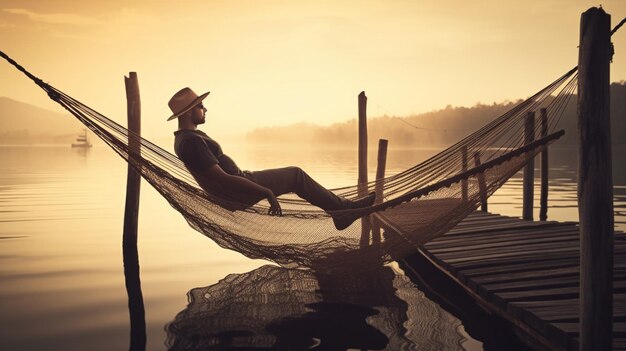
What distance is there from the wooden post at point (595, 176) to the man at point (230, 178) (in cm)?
206

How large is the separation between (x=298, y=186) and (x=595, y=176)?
260cm

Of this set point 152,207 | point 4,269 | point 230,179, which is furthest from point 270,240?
point 152,207

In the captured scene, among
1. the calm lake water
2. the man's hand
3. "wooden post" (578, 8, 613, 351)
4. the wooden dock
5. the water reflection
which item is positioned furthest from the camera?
the man's hand

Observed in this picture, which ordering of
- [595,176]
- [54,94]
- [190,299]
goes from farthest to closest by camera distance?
[190,299] < [54,94] < [595,176]

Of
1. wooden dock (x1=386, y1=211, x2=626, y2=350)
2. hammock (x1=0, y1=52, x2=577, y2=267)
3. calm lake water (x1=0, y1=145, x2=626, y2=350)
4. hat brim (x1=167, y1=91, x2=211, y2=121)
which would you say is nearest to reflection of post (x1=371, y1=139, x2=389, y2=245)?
hammock (x1=0, y1=52, x2=577, y2=267)

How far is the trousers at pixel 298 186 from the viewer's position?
4.92m

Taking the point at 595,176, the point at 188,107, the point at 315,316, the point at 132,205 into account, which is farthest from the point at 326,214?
the point at 132,205

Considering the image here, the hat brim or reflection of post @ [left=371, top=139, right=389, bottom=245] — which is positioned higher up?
the hat brim

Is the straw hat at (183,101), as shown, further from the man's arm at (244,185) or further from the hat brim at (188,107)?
the man's arm at (244,185)

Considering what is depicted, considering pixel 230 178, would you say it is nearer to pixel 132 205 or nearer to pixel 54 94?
pixel 54 94

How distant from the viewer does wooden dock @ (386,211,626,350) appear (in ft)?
11.7

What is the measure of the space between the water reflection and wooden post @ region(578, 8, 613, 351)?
1520mm

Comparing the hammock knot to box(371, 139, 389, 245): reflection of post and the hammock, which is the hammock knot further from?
box(371, 139, 389, 245): reflection of post

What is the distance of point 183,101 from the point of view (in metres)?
5.00
